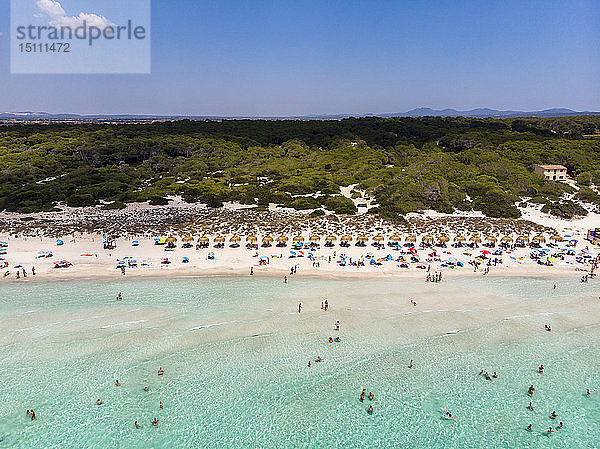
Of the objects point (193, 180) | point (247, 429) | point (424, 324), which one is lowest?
point (247, 429)

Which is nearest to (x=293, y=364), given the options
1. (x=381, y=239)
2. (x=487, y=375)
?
(x=487, y=375)

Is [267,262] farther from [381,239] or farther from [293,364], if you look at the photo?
[293,364]

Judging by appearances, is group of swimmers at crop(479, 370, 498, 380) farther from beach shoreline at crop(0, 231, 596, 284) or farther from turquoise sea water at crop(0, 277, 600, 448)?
beach shoreline at crop(0, 231, 596, 284)

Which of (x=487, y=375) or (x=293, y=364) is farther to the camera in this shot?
(x=293, y=364)

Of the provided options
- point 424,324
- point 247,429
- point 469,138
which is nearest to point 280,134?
point 469,138

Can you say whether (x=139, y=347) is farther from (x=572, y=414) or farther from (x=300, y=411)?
(x=572, y=414)

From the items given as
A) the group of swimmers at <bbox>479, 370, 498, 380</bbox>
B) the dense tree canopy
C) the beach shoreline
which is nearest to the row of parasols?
the beach shoreline
